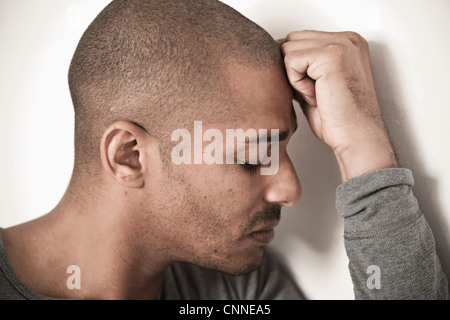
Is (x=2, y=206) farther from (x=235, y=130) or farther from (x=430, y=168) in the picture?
(x=430, y=168)

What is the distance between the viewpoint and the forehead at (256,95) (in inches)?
37.3

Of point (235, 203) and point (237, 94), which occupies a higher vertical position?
point (237, 94)

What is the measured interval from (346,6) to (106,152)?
2.27 feet

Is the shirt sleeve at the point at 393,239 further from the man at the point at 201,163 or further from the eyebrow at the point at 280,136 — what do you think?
the eyebrow at the point at 280,136

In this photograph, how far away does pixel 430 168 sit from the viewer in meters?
0.96

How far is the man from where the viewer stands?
3.05 feet

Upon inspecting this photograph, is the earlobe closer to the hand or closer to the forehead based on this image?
the forehead

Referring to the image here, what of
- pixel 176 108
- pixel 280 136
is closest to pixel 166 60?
pixel 176 108

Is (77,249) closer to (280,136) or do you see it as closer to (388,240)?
(280,136)

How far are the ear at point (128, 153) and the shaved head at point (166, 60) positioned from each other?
25mm

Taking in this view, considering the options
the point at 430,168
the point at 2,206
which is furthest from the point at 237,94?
the point at 2,206

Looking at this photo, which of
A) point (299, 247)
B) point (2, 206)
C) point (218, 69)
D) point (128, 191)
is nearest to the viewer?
point (218, 69)

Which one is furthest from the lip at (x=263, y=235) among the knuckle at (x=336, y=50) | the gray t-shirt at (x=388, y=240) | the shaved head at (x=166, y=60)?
the knuckle at (x=336, y=50)

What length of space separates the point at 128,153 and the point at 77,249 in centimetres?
30
